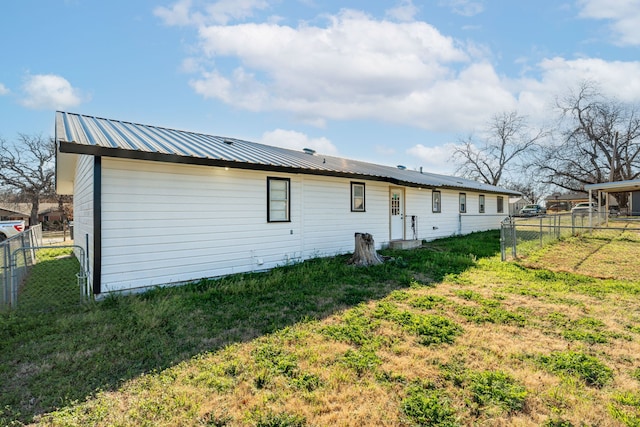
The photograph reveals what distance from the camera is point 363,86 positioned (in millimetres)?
13859

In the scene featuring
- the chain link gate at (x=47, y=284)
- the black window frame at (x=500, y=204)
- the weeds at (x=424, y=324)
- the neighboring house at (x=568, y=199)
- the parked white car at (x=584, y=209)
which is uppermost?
the neighboring house at (x=568, y=199)

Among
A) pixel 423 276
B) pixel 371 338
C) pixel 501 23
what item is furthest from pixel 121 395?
pixel 501 23

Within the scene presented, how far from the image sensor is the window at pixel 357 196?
1030cm

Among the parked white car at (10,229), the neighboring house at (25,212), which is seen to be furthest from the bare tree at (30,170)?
the parked white car at (10,229)

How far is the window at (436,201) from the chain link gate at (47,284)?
507 inches

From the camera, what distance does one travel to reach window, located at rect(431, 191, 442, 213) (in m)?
14.4

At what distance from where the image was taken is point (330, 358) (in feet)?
11.1

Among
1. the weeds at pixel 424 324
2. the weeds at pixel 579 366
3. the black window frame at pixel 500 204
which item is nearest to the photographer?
the weeds at pixel 579 366

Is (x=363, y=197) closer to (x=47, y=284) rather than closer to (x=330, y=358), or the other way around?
(x=330, y=358)

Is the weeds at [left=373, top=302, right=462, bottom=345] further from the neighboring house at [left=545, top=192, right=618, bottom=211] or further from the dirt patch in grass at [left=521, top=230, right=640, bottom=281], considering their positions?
the neighboring house at [left=545, top=192, right=618, bottom=211]

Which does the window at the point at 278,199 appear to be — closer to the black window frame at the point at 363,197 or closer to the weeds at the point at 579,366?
the black window frame at the point at 363,197

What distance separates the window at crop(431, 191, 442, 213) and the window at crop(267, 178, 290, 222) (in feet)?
27.8

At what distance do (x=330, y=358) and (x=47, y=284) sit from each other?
715 cm

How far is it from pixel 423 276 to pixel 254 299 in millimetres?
3961
